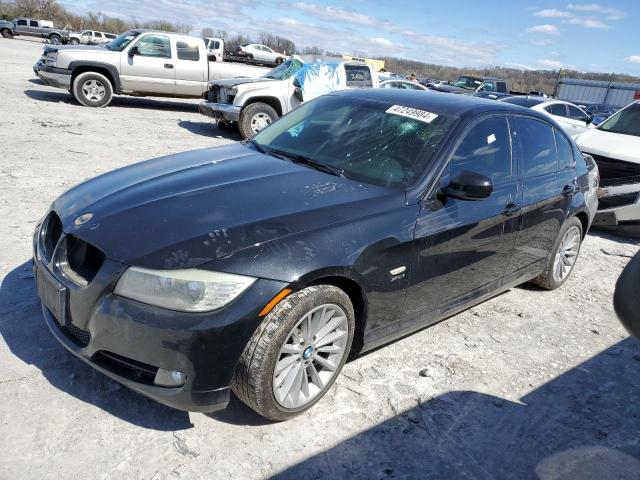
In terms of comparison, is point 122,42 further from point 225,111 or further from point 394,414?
point 394,414

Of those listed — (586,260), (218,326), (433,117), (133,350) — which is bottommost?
(586,260)

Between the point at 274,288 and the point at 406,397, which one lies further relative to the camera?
the point at 406,397

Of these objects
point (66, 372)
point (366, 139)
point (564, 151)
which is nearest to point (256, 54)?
point (564, 151)

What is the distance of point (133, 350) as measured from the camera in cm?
237

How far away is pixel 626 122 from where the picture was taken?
8625 mm

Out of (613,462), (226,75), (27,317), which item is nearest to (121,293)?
(27,317)

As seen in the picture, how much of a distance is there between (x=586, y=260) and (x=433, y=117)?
366 cm

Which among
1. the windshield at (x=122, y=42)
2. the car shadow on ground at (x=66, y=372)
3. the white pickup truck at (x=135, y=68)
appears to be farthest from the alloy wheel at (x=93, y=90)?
the car shadow on ground at (x=66, y=372)

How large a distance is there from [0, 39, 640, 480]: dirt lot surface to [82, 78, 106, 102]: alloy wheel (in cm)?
873

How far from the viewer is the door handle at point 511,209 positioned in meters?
3.73

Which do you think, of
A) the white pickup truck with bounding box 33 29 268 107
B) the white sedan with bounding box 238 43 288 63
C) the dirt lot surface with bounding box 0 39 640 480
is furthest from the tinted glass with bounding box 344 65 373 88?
the white sedan with bounding box 238 43 288 63

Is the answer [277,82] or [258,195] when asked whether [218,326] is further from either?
[277,82]

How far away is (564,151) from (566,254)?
104 centimetres

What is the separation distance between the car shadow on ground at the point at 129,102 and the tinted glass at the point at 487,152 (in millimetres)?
11586
